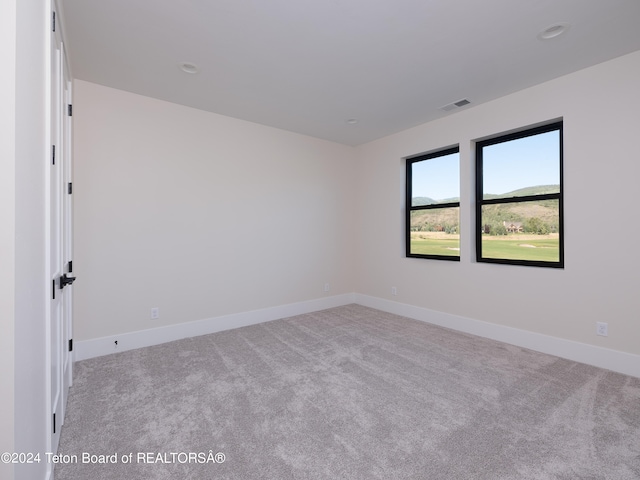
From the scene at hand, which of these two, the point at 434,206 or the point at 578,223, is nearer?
the point at 578,223

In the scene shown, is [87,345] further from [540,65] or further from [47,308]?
[540,65]

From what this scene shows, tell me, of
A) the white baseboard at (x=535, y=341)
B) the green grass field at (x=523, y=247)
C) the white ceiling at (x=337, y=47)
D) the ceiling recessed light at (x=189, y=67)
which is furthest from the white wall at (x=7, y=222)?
the green grass field at (x=523, y=247)

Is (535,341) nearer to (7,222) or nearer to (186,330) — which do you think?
(186,330)

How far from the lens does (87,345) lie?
299 centimetres

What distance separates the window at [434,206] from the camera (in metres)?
4.07

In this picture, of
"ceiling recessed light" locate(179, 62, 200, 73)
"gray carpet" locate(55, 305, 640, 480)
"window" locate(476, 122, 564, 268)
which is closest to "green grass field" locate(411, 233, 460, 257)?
"window" locate(476, 122, 564, 268)

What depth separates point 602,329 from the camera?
9.09ft

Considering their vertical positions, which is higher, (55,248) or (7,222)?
(7,222)

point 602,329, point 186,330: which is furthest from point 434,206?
point 186,330

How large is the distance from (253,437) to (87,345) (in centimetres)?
227

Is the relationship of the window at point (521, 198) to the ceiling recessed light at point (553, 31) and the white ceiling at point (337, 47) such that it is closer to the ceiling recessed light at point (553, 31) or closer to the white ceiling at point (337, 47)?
the white ceiling at point (337, 47)

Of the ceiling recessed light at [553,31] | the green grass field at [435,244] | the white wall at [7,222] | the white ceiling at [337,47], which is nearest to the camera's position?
the white wall at [7,222]

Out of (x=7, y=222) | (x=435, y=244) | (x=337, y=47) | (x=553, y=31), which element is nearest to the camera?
(x=7, y=222)

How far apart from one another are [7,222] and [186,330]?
296 cm
